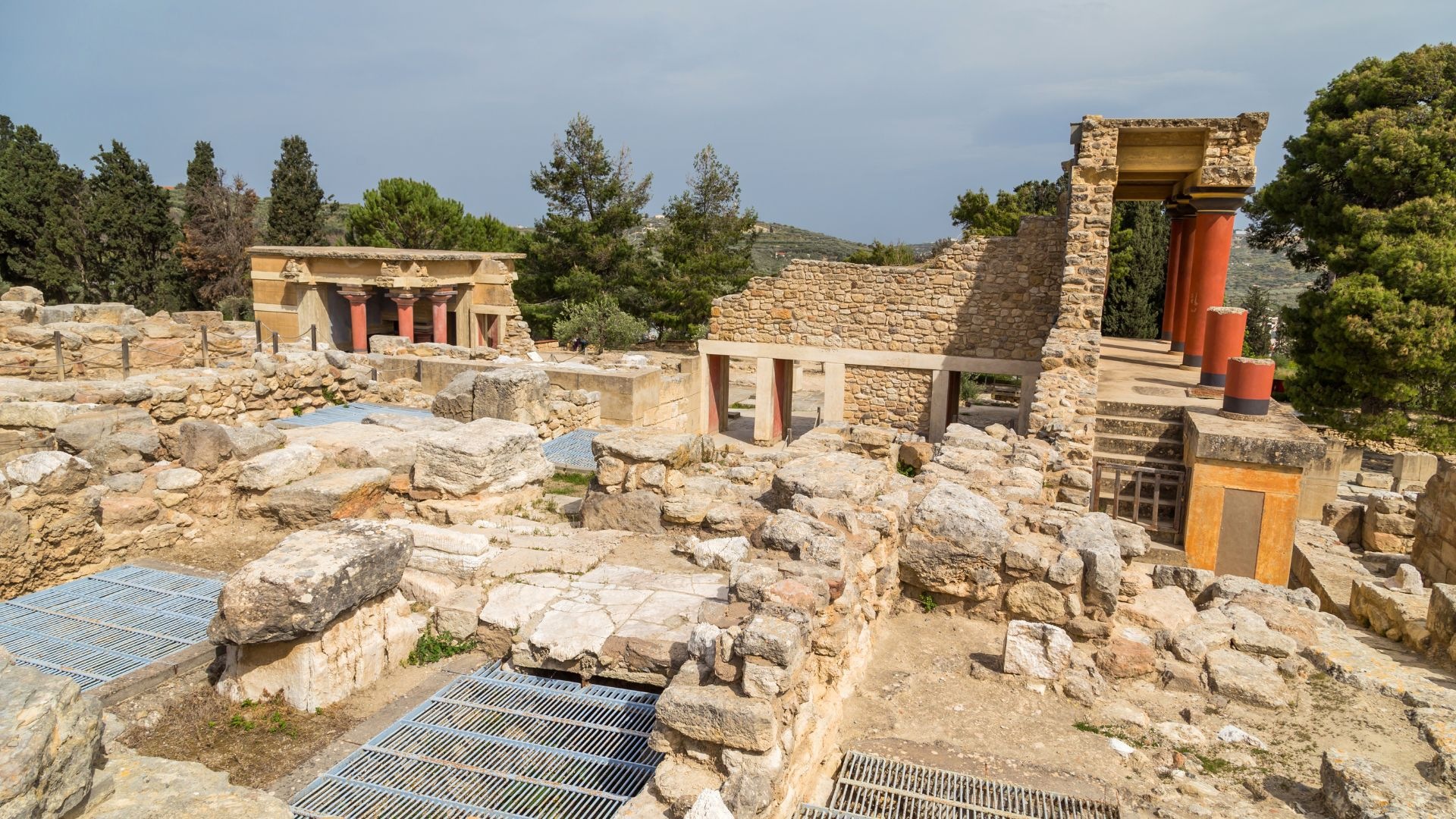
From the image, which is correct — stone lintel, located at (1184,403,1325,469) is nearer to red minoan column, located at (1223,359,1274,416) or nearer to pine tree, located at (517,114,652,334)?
red minoan column, located at (1223,359,1274,416)

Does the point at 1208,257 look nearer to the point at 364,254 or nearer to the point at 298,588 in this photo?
the point at 298,588

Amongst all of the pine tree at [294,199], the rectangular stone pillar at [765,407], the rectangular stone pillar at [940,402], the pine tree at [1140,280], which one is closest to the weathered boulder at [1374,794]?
the rectangular stone pillar at [940,402]

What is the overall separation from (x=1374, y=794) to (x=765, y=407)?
47.8 ft

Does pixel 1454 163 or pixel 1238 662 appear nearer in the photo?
pixel 1238 662

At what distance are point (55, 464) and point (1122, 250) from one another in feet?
84.9

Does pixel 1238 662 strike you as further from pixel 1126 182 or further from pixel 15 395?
pixel 1126 182

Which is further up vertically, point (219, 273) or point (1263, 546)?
point (219, 273)

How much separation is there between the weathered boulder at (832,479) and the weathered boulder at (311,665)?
3.09 m

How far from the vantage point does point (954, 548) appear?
19.7 ft

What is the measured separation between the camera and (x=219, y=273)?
118ft

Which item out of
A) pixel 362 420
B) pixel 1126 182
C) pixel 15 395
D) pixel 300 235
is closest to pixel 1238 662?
pixel 362 420

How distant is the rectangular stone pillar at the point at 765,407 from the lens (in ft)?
58.7

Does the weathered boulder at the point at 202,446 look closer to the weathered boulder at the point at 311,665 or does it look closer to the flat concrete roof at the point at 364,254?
the weathered boulder at the point at 311,665

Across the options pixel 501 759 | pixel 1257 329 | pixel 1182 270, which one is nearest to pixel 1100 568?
pixel 501 759
